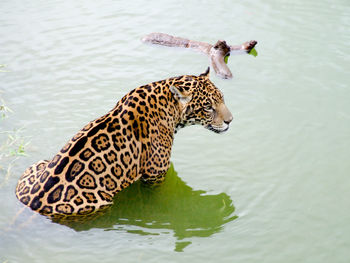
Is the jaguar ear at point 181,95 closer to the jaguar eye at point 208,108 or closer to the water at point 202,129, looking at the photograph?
the jaguar eye at point 208,108

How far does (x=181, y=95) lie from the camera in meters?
7.57

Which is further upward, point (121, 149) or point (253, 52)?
point (253, 52)

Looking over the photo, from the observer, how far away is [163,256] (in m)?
Result: 6.79

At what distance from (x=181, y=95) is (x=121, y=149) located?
4.04ft

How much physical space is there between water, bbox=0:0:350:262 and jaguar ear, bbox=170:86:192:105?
1374 mm

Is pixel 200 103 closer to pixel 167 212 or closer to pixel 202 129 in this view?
Result: pixel 167 212

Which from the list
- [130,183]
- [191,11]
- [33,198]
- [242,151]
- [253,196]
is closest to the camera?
[33,198]

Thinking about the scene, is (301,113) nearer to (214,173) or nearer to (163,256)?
(214,173)

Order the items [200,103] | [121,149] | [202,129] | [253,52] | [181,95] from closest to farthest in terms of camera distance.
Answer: [121,149] → [181,95] → [200,103] → [202,129] → [253,52]

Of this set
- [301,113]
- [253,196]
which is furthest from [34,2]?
[253,196]

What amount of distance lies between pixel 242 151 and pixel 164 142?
76.2 inches

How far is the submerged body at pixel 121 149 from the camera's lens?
6.72 metres

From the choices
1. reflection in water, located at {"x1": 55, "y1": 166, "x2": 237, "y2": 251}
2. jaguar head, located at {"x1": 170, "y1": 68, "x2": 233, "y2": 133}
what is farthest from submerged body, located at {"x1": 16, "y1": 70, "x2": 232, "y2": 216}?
reflection in water, located at {"x1": 55, "y1": 166, "x2": 237, "y2": 251}

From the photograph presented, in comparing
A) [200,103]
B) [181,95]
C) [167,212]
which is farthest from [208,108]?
[167,212]
